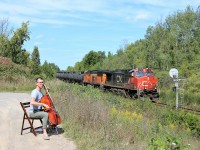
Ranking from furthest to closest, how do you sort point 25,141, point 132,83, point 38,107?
1. point 132,83
2. point 38,107
3. point 25,141

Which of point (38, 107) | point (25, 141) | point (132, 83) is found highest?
point (132, 83)

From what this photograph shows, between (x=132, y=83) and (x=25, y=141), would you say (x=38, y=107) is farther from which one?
(x=132, y=83)

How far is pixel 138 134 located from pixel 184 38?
51773 mm

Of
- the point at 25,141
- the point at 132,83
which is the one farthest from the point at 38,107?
the point at 132,83

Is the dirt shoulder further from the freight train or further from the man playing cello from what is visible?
the freight train

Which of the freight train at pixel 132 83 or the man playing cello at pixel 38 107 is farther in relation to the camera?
the freight train at pixel 132 83

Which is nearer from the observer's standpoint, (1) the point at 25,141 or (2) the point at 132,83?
(1) the point at 25,141

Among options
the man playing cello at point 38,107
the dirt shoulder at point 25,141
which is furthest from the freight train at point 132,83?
the man playing cello at point 38,107

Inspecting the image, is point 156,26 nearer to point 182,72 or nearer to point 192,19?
point 192,19

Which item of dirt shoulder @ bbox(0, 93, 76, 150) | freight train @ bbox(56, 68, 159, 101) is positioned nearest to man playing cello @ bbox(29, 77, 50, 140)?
dirt shoulder @ bbox(0, 93, 76, 150)

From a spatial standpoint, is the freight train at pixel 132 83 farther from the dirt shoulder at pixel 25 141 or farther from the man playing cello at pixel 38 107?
the man playing cello at pixel 38 107

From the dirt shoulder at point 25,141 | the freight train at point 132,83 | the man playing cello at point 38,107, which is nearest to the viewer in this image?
the dirt shoulder at point 25,141

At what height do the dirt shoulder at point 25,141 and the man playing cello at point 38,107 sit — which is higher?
the man playing cello at point 38,107

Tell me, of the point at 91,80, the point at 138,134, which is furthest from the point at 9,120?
the point at 91,80
